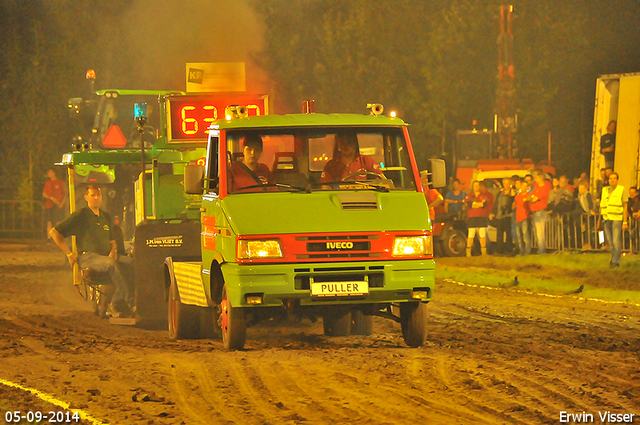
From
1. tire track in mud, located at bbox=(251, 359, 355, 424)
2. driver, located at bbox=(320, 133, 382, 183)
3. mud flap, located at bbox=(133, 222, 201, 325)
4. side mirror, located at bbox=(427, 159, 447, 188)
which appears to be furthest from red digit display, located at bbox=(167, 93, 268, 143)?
tire track in mud, located at bbox=(251, 359, 355, 424)

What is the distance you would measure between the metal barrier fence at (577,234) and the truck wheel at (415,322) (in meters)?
13.2

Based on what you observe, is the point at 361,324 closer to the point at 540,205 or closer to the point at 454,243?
the point at 540,205

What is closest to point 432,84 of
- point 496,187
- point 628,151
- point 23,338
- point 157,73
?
point 157,73

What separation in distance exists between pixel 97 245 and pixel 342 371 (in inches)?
285

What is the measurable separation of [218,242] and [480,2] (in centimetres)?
3619

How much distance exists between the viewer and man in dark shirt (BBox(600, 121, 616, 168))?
2502 cm

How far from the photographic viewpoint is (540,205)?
24516 millimetres

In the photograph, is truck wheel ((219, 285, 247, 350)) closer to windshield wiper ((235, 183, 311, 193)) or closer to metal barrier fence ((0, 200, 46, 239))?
windshield wiper ((235, 183, 311, 193))

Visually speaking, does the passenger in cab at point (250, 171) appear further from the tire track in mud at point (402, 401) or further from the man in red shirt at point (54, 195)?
the man in red shirt at point (54, 195)

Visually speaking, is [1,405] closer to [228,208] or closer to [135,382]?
[135,382]

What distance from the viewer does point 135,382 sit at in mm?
9391

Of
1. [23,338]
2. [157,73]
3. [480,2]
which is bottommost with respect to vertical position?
[23,338]

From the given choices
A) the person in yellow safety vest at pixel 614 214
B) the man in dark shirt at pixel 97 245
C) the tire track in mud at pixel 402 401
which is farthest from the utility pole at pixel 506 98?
the tire track in mud at pixel 402 401

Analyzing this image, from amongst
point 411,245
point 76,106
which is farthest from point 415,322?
point 76,106
